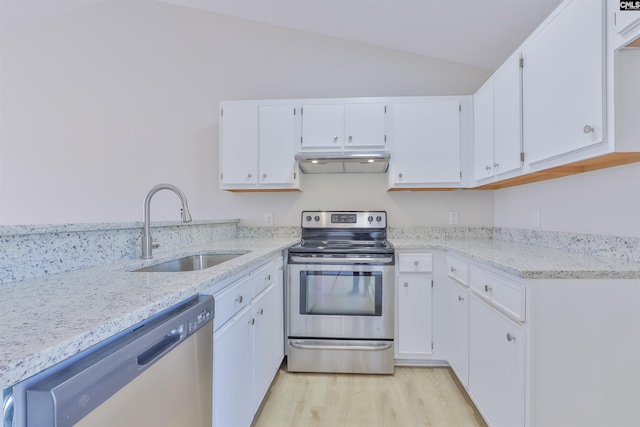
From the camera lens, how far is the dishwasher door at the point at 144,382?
0.53 metres

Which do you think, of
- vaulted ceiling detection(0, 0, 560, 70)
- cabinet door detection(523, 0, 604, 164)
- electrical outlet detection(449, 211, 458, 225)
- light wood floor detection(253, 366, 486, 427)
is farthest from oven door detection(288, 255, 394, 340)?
vaulted ceiling detection(0, 0, 560, 70)

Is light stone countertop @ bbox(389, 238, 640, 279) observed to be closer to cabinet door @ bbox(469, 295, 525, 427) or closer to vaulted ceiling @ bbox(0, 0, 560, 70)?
cabinet door @ bbox(469, 295, 525, 427)

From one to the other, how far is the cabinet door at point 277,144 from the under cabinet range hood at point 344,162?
12 centimetres

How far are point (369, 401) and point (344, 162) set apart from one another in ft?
5.56

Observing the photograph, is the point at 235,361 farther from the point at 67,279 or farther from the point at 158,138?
the point at 158,138

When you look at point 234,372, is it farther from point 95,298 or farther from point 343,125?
point 343,125

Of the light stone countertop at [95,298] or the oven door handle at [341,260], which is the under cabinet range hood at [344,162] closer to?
the oven door handle at [341,260]

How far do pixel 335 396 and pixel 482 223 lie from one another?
192cm

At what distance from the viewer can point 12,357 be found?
1.56 ft

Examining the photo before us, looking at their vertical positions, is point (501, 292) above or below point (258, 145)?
below

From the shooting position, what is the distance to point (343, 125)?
253 centimetres

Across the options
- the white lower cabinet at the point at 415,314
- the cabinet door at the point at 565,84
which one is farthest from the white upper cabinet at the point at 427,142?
the cabinet door at the point at 565,84

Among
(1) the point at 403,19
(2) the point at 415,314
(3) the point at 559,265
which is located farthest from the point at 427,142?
(3) the point at 559,265

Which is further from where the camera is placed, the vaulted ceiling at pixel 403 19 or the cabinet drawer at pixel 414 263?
the cabinet drawer at pixel 414 263
